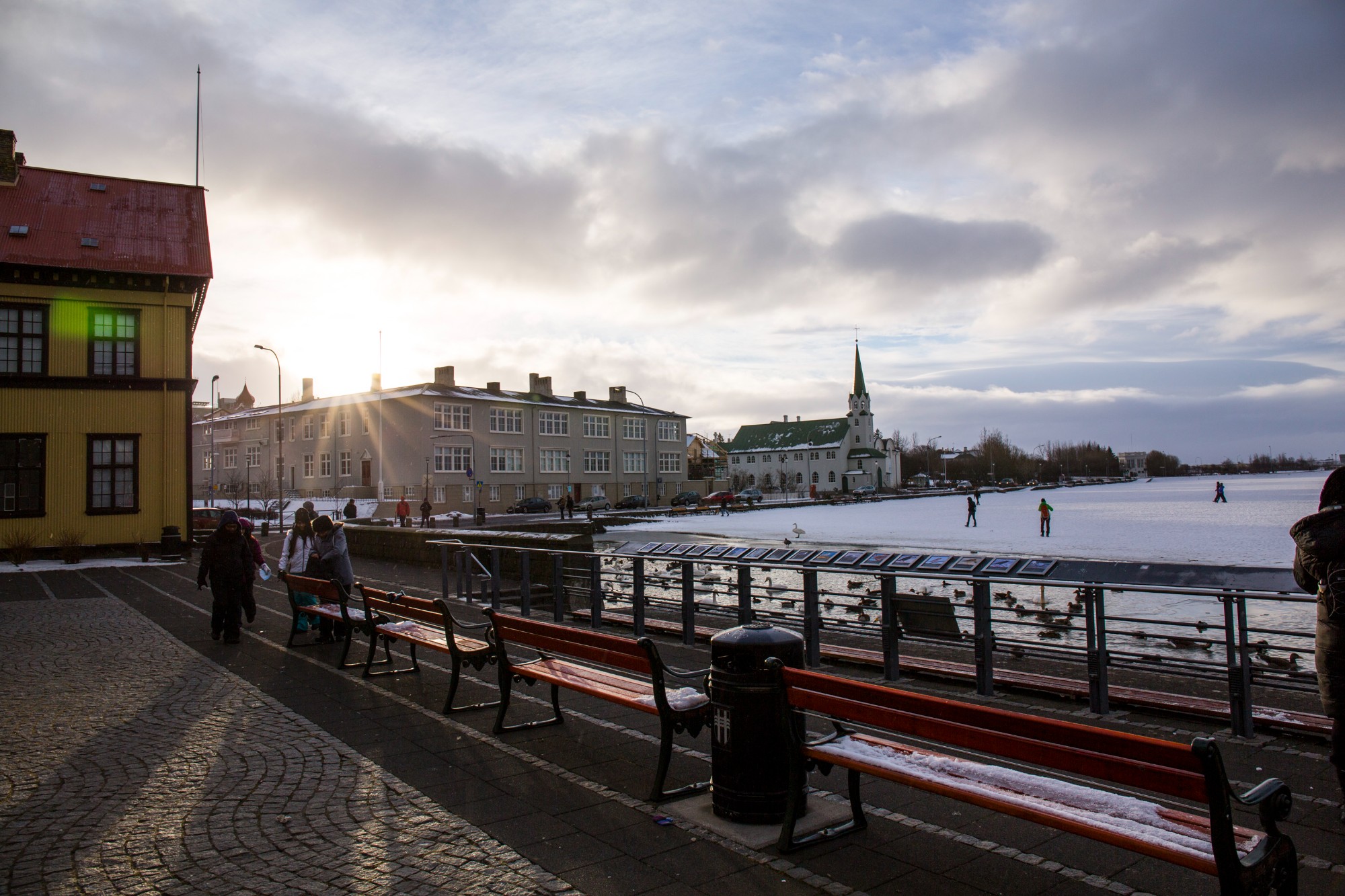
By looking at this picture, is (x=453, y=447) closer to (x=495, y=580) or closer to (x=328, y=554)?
(x=495, y=580)

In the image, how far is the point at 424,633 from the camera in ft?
28.5

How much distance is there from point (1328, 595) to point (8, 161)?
36313mm

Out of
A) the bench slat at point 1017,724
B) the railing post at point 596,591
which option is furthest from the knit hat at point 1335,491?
the railing post at point 596,591

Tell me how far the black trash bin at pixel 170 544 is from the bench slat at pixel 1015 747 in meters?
27.7

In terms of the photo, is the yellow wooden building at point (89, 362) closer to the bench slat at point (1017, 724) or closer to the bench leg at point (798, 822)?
the bench leg at point (798, 822)

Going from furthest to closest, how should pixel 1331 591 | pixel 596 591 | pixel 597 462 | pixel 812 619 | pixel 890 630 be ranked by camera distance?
1. pixel 597 462
2. pixel 596 591
3. pixel 812 619
4. pixel 890 630
5. pixel 1331 591

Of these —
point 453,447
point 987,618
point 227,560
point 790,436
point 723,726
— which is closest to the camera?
point 723,726

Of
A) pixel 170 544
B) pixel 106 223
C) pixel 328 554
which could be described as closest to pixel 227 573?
pixel 328 554

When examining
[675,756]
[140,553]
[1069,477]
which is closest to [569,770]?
[675,756]

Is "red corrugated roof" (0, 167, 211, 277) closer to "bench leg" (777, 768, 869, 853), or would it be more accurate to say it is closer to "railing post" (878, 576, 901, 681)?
"railing post" (878, 576, 901, 681)

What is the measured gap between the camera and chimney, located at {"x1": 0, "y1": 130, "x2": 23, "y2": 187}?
2845 centimetres

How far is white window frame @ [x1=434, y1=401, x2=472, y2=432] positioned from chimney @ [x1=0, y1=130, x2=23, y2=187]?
3426 cm

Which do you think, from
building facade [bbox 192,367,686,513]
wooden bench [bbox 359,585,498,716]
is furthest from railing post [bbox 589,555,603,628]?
building facade [bbox 192,367,686,513]

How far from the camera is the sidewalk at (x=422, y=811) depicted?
14.1ft
